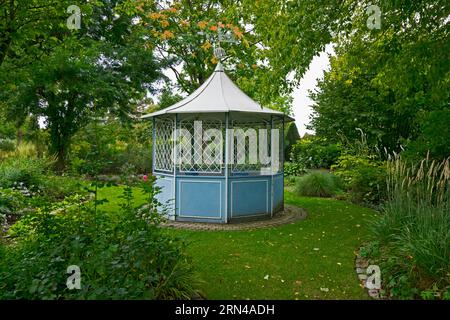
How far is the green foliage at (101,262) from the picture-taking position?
8.44ft

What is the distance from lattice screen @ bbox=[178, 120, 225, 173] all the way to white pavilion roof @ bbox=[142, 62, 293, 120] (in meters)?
0.49

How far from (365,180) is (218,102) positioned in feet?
14.3

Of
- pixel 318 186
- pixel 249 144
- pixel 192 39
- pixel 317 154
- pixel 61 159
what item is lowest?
pixel 318 186

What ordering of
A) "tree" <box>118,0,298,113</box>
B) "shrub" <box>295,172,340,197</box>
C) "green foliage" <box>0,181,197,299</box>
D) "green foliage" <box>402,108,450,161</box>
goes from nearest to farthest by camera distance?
"green foliage" <box>0,181,197,299</box> < "green foliage" <box>402,108,450,161</box> < "shrub" <box>295,172,340,197</box> < "tree" <box>118,0,298,113</box>

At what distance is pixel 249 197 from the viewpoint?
6.95m

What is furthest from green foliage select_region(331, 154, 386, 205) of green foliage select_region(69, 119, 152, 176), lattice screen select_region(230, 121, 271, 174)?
green foliage select_region(69, 119, 152, 176)

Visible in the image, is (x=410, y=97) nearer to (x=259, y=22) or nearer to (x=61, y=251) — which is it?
(x=259, y=22)

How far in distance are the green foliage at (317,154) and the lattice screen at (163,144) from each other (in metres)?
7.53

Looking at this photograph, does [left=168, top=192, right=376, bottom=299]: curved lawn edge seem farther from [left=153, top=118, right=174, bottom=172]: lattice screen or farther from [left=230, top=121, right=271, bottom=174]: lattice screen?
[left=230, top=121, right=271, bottom=174]: lattice screen

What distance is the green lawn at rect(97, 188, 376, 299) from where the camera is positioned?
12.1 ft

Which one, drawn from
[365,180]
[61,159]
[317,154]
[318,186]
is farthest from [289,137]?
[61,159]

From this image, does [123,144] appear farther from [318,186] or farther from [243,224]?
[243,224]

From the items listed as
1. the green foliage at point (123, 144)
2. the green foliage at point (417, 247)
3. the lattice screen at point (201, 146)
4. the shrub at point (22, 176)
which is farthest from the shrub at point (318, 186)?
the shrub at point (22, 176)
